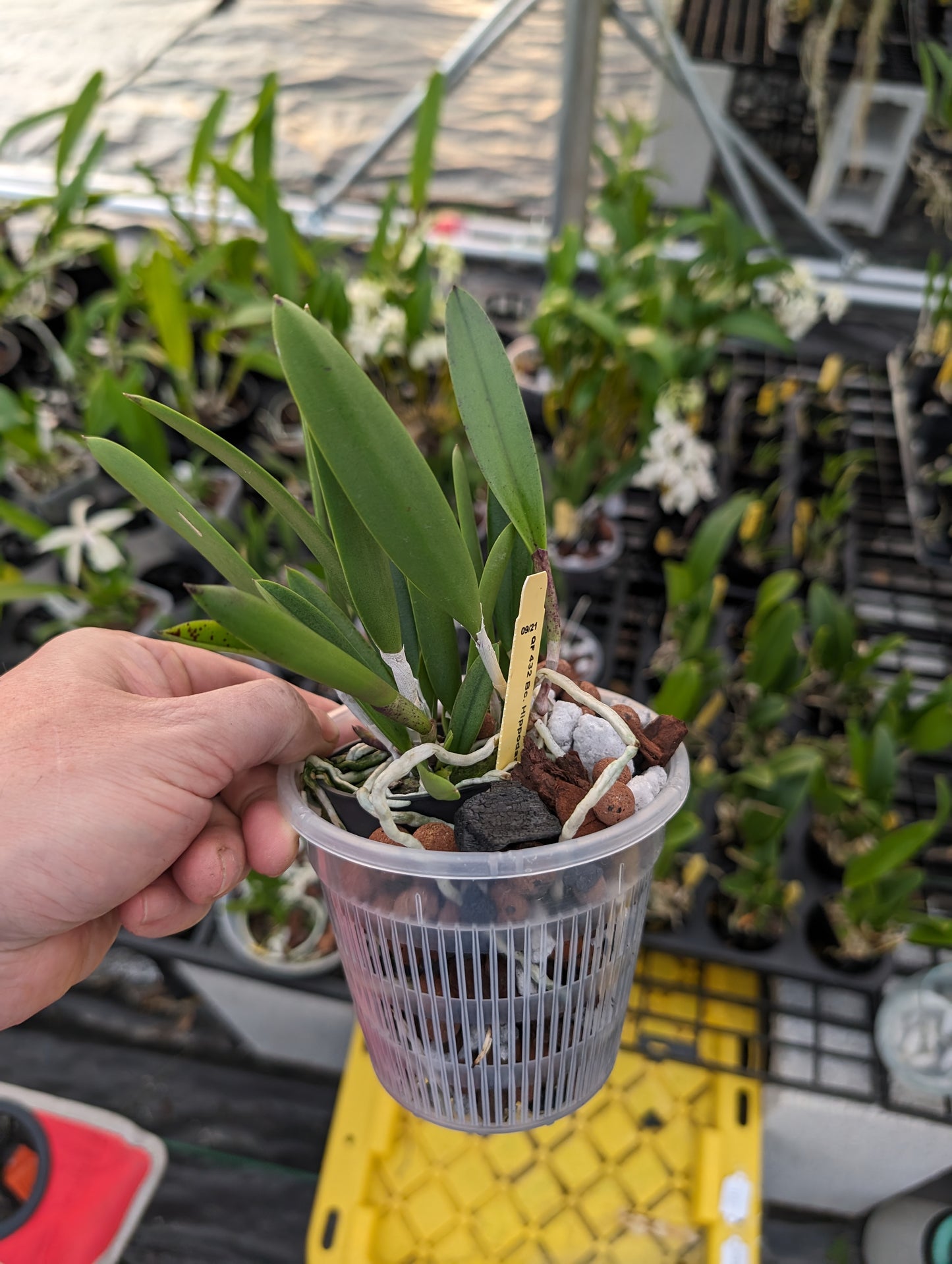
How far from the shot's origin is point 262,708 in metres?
0.50

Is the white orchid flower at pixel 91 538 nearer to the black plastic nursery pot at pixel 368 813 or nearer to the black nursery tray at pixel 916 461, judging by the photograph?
the black plastic nursery pot at pixel 368 813

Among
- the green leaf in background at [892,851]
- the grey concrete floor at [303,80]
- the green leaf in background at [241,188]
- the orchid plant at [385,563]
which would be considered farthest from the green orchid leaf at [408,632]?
the grey concrete floor at [303,80]

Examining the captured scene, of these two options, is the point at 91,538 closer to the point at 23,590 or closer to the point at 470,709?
the point at 23,590

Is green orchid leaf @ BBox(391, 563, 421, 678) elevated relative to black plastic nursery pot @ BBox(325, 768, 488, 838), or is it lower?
elevated

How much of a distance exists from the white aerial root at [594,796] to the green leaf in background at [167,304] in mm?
1037

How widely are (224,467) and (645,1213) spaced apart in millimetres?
1257

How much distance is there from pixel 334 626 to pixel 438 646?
0.06 m

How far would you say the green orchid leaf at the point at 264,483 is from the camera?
0.38 m

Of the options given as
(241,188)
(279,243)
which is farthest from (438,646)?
(241,188)

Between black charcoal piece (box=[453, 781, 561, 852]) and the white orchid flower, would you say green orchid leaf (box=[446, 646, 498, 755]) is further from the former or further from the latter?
the white orchid flower

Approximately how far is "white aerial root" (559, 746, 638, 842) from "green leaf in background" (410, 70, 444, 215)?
1.20 m

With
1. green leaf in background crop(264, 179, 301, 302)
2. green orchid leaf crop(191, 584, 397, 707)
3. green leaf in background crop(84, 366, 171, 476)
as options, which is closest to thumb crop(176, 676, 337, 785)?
green orchid leaf crop(191, 584, 397, 707)

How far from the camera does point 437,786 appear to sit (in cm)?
42

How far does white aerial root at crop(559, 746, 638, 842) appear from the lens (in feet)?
1.37
